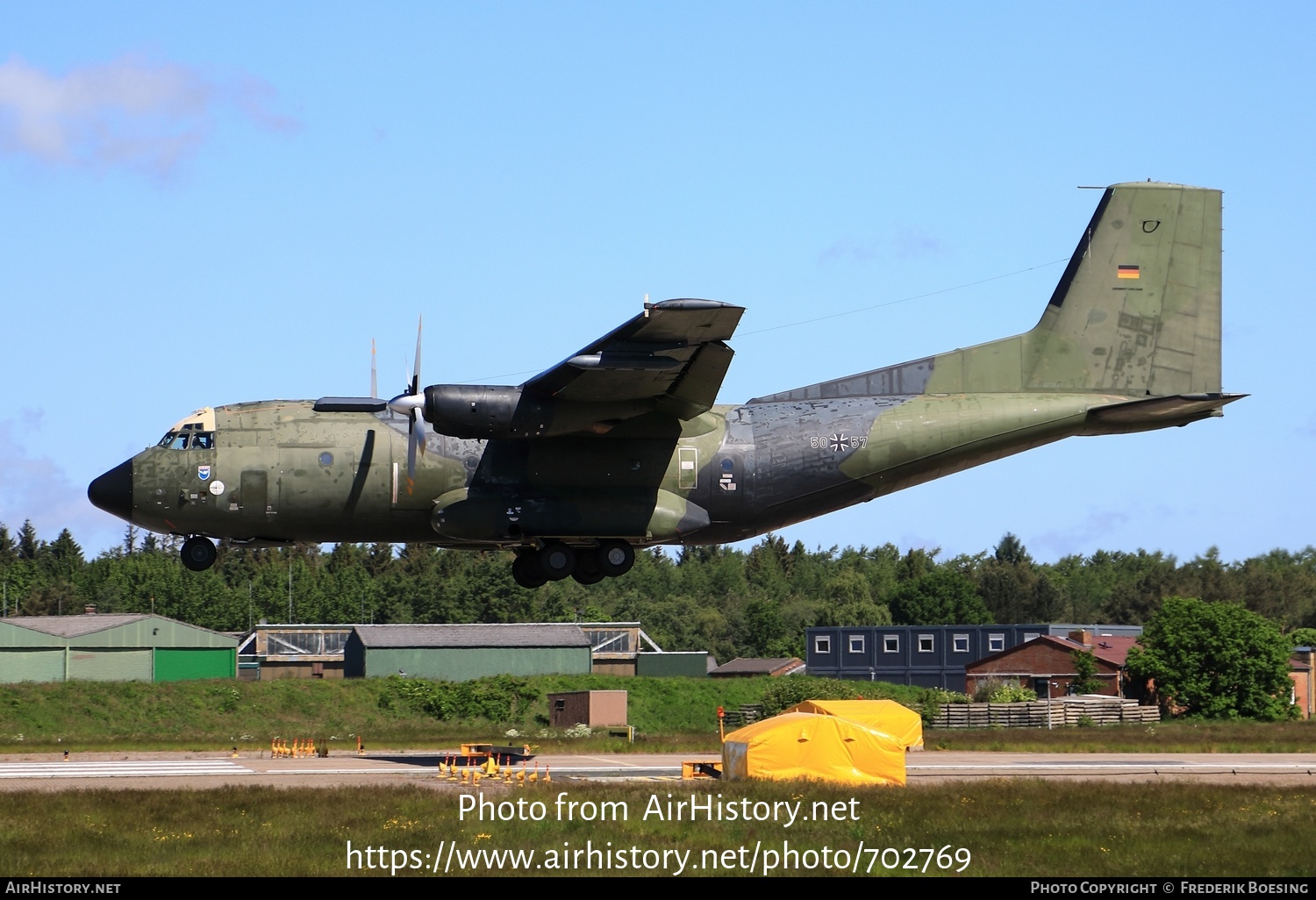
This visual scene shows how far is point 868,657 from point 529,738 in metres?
39.2

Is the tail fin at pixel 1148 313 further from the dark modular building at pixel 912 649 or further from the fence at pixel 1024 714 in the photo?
the dark modular building at pixel 912 649

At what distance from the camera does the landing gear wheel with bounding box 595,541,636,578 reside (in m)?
29.5

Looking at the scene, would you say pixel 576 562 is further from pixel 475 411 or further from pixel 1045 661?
pixel 1045 661

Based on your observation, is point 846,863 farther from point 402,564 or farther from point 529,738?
point 402,564

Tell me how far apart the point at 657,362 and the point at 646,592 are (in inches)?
4145

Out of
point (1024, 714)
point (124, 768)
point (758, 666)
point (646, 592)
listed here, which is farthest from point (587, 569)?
point (646, 592)

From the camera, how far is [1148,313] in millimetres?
31906

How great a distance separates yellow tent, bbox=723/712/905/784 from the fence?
23918 mm

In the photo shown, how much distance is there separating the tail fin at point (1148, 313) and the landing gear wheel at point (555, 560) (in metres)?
11.2

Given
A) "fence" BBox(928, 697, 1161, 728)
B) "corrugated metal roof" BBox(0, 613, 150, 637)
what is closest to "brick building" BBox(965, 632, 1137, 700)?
"fence" BBox(928, 697, 1161, 728)

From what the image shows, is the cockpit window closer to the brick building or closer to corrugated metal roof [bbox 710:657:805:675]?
the brick building

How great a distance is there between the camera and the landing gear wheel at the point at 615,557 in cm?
2948

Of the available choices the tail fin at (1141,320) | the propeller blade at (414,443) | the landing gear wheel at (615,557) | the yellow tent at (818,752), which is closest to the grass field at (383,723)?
the landing gear wheel at (615,557)

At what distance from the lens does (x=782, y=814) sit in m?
24.3
